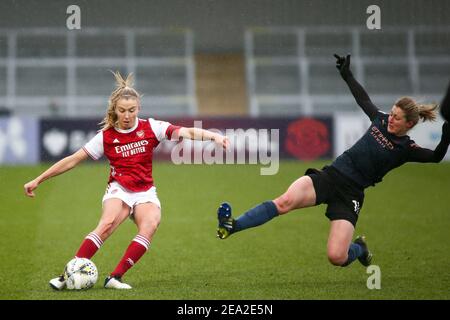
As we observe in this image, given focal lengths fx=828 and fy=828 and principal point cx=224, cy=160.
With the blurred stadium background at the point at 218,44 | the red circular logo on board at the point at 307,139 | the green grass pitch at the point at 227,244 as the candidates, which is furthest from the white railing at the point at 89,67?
the green grass pitch at the point at 227,244

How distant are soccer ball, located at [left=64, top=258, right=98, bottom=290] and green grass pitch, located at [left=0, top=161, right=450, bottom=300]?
8 centimetres

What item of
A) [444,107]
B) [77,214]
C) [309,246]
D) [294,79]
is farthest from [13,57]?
[444,107]

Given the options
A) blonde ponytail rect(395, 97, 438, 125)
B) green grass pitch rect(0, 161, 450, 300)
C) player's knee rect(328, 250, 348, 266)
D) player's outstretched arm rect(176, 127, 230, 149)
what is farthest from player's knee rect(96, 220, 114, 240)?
blonde ponytail rect(395, 97, 438, 125)

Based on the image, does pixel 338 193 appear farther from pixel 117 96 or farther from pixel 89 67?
pixel 89 67

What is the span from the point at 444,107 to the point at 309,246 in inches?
174

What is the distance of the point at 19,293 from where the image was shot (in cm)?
684

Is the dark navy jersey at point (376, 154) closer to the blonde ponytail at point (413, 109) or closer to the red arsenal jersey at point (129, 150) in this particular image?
the blonde ponytail at point (413, 109)

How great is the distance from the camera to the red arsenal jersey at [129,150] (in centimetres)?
738

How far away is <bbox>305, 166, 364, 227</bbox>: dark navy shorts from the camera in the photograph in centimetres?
738

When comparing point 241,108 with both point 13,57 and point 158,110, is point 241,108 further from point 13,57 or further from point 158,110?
point 13,57

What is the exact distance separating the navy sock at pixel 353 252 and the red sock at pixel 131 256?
186 centimetres

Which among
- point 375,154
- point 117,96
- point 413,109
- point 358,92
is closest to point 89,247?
point 117,96
